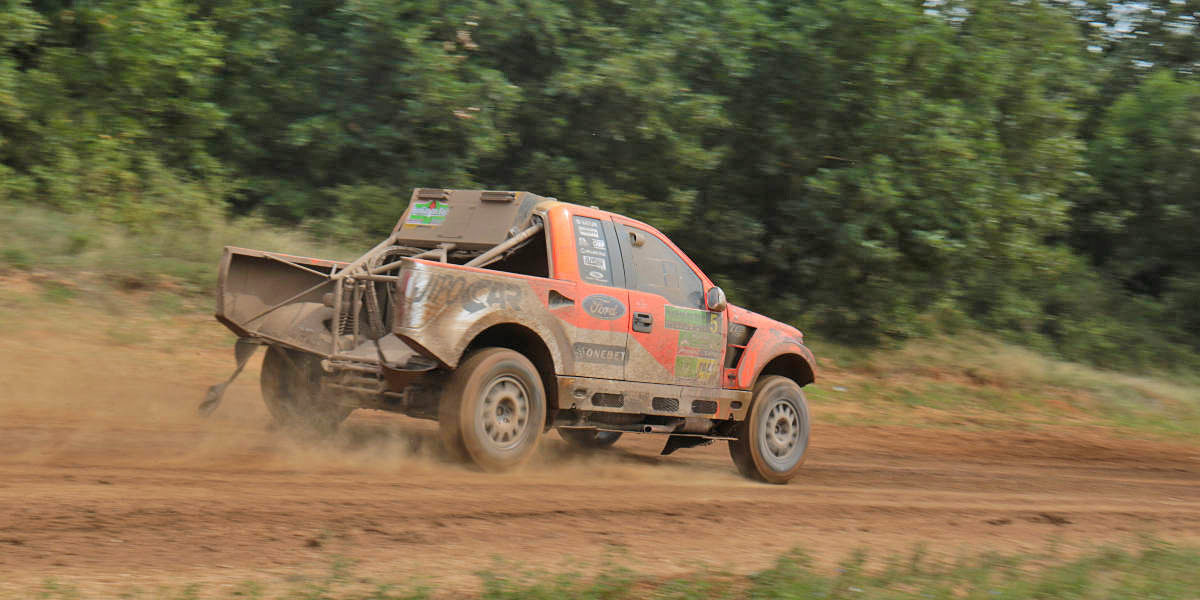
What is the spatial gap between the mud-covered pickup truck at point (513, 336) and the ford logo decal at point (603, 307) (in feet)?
0.06

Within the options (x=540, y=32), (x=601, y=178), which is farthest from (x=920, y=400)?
(x=540, y=32)

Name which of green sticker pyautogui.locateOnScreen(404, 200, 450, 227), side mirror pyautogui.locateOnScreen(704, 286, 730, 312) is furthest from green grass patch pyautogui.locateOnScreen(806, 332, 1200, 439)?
green sticker pyautogui.locateOnScreen(404, 200, 450, 227)

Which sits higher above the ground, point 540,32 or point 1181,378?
point 540,32

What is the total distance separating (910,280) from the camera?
59.5ft

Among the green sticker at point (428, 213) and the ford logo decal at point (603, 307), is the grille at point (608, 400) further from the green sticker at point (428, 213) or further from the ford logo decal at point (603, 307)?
the green sticker at point (428, 213)

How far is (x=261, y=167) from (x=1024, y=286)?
15416mm

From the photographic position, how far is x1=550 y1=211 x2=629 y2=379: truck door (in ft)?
26.6

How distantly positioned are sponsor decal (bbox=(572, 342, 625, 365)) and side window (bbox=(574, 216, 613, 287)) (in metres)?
0.48

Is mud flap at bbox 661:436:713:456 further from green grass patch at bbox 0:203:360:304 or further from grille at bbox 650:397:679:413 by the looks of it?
green grass patch at bbox 0:203:360:304

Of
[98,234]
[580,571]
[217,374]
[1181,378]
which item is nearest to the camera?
[580,571]

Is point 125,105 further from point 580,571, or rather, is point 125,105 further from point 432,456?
point 580,571

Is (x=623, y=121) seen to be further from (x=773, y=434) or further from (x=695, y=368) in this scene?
(x=695, y=368)

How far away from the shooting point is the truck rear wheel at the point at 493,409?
24.3ft

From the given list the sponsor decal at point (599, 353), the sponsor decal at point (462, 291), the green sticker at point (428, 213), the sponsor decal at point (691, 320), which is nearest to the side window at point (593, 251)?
the sponsor decal at point (599, 353)
